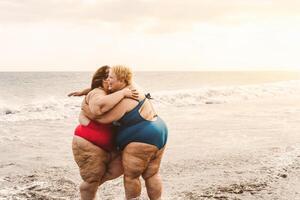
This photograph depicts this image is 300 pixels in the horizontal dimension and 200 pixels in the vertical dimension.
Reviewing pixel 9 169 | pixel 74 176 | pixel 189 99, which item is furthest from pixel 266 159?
pixel 189 99

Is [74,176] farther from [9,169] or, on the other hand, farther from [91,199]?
[91,199]

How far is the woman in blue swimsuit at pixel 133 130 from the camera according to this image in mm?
4625

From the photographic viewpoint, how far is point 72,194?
243 inches

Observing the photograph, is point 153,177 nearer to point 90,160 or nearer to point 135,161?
point 135,161

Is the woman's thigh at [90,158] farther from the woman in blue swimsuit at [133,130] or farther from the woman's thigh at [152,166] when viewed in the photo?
the woman's thigh at [152,166]

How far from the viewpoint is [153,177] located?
493 centimetres

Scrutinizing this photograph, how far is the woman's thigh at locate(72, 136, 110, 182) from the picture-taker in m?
4.75

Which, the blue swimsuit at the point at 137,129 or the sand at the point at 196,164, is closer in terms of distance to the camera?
the blue swimsuit at the point at 137,129

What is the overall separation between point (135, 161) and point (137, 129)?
35cm

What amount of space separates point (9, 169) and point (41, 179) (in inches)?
44.9

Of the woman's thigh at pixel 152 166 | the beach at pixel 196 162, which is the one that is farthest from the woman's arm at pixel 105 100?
the beach at pixel 196 162

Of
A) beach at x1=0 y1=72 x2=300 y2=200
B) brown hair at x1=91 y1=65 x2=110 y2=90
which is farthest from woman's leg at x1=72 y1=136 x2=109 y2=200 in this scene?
beach at x1=0 y1=72 x2=300 y2=200

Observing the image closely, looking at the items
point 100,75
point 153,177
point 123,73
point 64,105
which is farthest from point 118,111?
point 64,105

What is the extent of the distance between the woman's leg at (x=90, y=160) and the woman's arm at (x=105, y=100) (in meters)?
0.43
